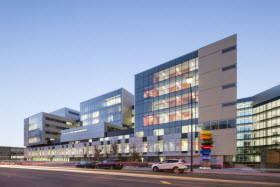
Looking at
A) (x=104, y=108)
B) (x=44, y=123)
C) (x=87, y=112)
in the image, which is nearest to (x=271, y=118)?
(x=104, y=108)

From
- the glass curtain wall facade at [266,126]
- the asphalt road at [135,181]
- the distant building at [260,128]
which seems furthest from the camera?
the distant building at [260,128]

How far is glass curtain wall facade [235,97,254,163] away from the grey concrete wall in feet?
172

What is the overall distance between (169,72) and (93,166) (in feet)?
93.3

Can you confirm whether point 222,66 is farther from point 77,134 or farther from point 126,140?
point 77,134

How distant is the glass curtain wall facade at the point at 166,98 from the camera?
175 ft

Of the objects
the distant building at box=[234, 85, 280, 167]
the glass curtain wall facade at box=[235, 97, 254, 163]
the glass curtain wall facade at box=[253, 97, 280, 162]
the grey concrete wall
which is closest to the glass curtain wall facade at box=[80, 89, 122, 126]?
the grey concrete wall

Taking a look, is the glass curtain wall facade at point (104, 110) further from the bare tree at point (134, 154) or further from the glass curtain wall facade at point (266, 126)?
the glass curtain wall facade at point (266, 126)

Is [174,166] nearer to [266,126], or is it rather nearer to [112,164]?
[112,164]

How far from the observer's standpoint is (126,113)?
90.0 metres

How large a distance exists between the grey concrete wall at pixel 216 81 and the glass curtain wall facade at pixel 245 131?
172 feet

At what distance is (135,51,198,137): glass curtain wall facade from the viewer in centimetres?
5344

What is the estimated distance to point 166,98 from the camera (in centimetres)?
5856

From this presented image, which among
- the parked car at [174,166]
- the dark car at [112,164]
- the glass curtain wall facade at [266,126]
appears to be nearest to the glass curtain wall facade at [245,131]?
the glass curtain wall facade at [266,126]

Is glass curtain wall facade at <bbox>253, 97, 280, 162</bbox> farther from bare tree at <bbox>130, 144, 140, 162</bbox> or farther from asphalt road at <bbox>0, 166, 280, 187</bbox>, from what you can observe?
asphalt road at <bbox>0, 166, 280, 187</bbox>
